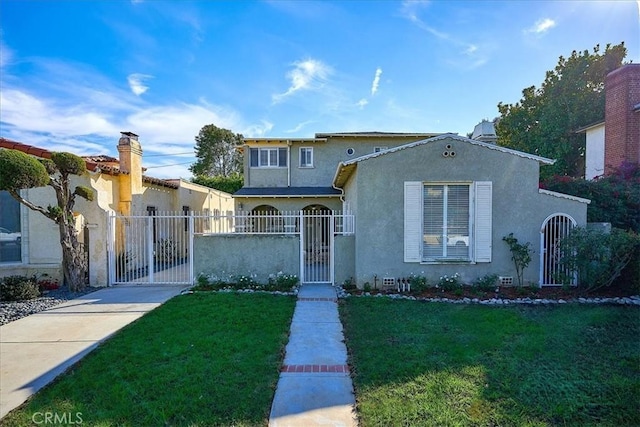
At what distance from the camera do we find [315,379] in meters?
4.88

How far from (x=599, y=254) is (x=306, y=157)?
15.1 meters

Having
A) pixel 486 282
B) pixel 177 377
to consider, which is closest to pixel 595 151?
pixel 486 282

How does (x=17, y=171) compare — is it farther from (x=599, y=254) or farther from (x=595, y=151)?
(x=595, y=151)

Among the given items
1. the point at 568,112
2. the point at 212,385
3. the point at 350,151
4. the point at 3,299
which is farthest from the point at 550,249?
the point at 568,112

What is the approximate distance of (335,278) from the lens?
11.0 m

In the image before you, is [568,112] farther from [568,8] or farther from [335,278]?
[335,278]

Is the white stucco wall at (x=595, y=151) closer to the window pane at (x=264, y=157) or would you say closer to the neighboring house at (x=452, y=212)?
the neighboring house at (x=452, y=212)

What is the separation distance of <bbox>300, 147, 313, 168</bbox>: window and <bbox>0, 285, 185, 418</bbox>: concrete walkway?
12142 millimetres

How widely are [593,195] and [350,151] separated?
12.2 m

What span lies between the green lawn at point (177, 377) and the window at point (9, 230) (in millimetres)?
7370

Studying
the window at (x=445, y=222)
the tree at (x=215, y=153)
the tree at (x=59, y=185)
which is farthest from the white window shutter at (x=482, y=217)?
the tree at (x=215, y=153)

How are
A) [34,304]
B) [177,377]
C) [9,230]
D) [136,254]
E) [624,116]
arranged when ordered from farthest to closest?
[624,116] < [136,254] < [9,230] < [34,304] < [177,377]

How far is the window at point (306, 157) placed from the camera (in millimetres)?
20734

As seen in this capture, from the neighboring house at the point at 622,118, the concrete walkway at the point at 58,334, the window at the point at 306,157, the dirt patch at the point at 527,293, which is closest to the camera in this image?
the concrete walkway at the point at 58,334
